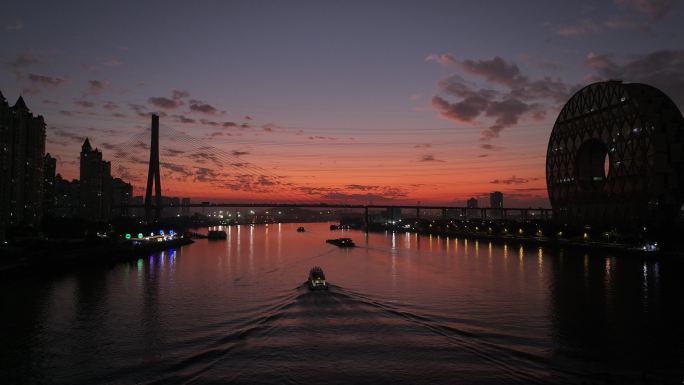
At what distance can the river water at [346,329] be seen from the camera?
19.0 metres

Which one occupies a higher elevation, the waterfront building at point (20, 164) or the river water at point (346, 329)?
the waterfront building at point (20, 164)

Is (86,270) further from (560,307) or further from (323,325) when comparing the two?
(560,307)

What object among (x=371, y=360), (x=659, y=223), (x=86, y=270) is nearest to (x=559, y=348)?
(x=371, y=360)

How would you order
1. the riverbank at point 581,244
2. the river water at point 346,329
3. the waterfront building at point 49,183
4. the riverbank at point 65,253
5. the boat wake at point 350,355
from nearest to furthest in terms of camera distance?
the boat wake at point 350,355, the river water at point 346,329, the riverbank at point 65,253, the riverbank at point 581,244, the waterfront building at point 49,183

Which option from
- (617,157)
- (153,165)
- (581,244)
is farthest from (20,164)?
(617,157)

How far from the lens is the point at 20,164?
9262 cm

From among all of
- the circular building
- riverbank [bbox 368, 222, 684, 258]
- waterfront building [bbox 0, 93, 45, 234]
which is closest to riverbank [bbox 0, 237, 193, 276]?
waterfront building [bbox 0, 93, 45, 234]

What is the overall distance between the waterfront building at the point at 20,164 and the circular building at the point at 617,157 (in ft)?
355

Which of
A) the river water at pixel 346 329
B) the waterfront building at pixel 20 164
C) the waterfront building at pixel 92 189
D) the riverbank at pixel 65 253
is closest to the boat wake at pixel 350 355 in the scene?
the river water at pixel 346 329

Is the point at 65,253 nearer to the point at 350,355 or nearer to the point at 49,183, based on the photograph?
the point at 350,355

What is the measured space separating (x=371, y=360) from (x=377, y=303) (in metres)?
13.1

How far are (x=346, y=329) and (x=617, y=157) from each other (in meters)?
85.0

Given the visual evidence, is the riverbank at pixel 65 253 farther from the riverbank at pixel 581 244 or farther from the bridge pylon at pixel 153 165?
the riverbank at pixel 581 244

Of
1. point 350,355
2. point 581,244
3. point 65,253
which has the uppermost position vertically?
point 65,253
